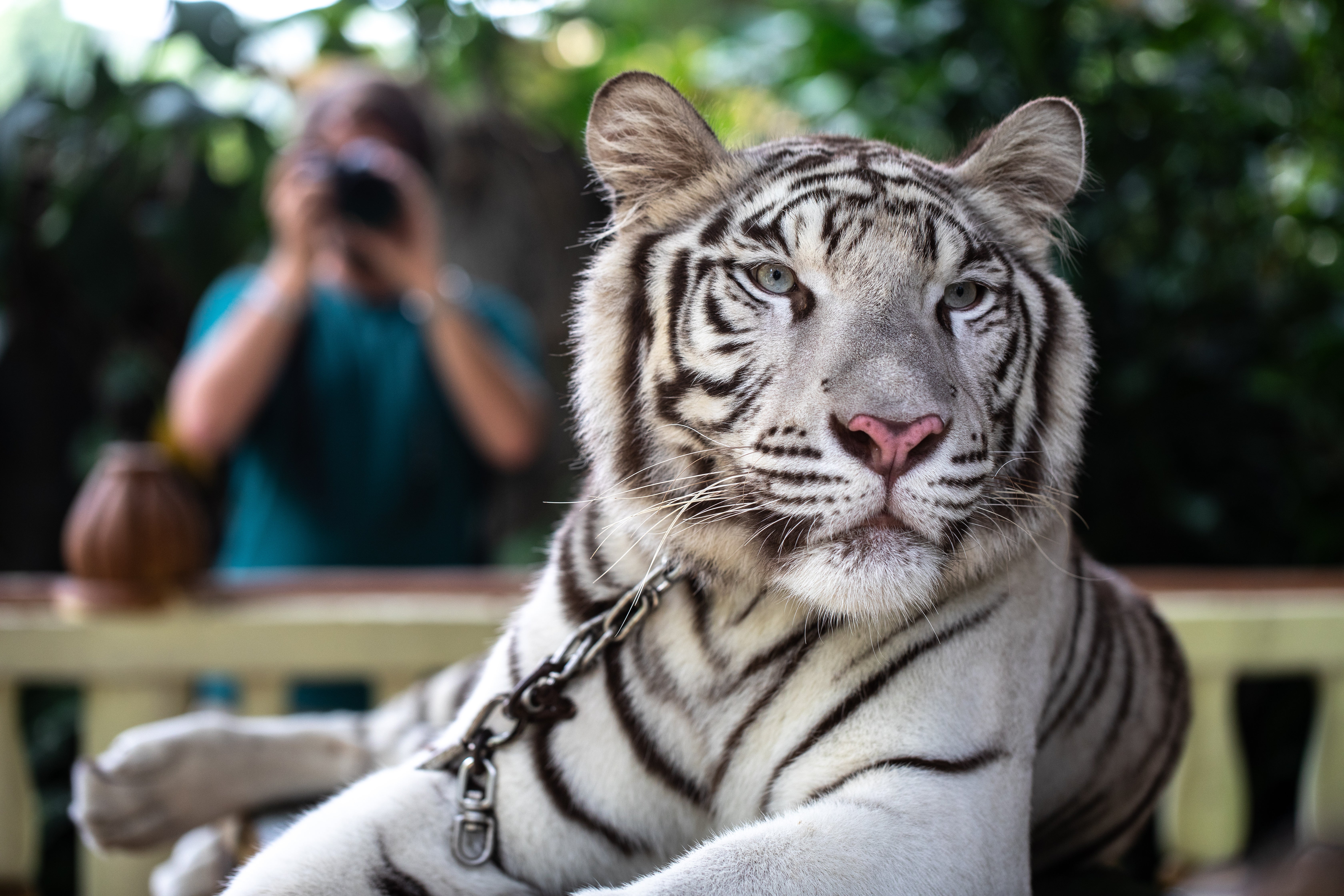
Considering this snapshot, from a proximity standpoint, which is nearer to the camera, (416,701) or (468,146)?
(416,701)

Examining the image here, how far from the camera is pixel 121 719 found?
4.96 ft

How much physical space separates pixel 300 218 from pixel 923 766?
4.72 ft

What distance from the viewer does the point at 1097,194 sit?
7.17 ft

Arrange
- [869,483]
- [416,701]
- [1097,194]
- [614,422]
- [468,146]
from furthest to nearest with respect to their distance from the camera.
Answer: [468,146] → [1097,194] → [416,701] → [614,422] → [869,483]

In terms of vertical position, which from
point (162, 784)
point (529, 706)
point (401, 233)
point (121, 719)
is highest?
point (401, 233)

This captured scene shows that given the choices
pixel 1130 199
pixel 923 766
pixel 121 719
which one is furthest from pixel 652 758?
pixel 1130 199

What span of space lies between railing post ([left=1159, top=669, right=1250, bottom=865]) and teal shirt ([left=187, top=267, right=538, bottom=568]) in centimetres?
132

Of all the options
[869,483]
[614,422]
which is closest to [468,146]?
[614,422]

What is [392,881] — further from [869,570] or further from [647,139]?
[647,139]

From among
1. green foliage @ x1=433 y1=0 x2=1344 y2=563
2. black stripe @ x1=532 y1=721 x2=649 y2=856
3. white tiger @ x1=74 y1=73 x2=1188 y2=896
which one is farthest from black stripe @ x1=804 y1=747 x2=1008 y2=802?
green foliage @ x1=433 y1=0 x2=1344 y2=563

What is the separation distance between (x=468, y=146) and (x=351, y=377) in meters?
1.39

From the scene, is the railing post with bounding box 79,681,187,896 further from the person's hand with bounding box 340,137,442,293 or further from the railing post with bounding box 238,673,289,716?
the person's hand with bounding box 340,137,442,293

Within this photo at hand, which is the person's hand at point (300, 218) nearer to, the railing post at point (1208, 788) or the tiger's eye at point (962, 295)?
the tiger's eye at point (962, 295)

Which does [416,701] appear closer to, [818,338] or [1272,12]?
[818,338]
